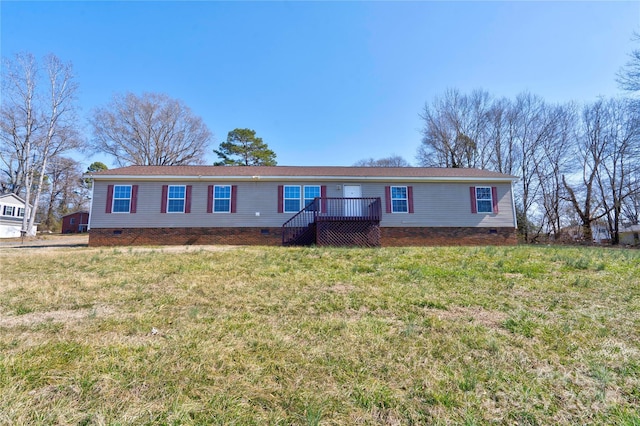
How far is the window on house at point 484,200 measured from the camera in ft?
47.9

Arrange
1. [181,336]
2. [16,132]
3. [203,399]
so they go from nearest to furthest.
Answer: [203,399], [181,336], [16,132]

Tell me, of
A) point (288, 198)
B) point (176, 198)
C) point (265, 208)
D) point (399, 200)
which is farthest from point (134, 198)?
point (399, 200)

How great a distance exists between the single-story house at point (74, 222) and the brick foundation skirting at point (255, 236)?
25.6 m

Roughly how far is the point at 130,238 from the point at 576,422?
15.4 m

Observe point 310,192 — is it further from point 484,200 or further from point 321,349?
point 321,349

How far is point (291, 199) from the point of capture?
1411 cm

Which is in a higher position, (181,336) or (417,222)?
(417,222)

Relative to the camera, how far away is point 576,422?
192 cm

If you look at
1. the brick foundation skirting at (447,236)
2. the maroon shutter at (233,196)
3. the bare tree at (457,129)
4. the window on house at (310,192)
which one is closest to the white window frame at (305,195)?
the window on house at (310,192)

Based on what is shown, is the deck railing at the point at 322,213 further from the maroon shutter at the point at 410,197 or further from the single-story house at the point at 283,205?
the maroon shutter at the point at 410,197

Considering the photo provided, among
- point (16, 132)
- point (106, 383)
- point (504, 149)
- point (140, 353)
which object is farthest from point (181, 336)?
point (16, 132)

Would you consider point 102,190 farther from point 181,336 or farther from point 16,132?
point 16,132

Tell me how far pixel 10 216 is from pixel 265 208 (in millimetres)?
26602

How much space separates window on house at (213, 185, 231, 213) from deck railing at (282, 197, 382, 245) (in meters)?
2.97
